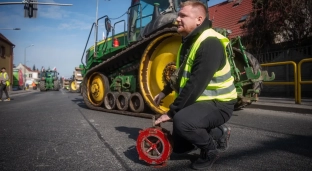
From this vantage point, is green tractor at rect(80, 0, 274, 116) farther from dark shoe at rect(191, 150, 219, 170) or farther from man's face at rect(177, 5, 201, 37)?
dark shoe at rect(191, 150, 219, 170)

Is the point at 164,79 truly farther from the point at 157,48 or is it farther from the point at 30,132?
the point at 30,132

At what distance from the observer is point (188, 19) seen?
84.7 inches

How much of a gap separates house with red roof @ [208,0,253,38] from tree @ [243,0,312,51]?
3.72 ft

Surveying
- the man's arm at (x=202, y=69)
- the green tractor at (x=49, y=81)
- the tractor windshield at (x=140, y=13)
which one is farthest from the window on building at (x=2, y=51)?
the man's arm at (x=202, y=69)

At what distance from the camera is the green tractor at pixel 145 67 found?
4.70m

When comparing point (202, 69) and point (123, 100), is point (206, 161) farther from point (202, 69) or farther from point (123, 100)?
point (123, 100)

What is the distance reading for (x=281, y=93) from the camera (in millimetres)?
9883

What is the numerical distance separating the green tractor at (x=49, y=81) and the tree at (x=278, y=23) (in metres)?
22.6

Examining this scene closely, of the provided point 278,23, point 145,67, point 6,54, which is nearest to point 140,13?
point 145,67

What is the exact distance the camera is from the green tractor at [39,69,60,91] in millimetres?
26188

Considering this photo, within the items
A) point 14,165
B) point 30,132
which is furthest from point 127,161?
point 30,132

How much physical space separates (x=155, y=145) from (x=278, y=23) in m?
11.0

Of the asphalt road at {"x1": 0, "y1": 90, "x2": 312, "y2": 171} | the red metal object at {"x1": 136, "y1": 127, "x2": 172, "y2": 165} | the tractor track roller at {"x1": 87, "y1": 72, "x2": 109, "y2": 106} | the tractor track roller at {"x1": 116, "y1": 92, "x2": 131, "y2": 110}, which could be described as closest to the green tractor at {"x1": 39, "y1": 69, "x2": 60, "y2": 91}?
the tractor track roller at {"x1": 87, "y1": 72, "x2": 109, "y2": 106}

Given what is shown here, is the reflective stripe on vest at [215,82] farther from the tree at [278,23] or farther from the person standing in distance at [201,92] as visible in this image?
the tree at [278,23]
